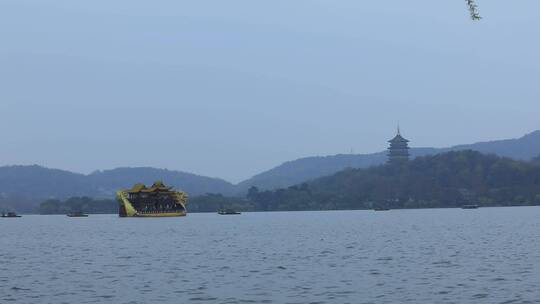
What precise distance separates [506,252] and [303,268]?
22.0 m

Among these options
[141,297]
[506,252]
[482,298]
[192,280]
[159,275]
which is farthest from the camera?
[506,252]

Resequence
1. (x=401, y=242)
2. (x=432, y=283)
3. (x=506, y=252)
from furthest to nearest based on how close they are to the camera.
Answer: (x=401, y=242), (x=506, y=252), (x=432, y=283)

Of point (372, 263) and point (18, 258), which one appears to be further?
point (18, 258)

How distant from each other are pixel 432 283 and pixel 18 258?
40.1 metres

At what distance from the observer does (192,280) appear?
4653 cm

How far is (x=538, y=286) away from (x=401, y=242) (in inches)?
1671

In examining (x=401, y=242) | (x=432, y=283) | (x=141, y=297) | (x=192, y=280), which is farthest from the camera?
(x=401, y=242)

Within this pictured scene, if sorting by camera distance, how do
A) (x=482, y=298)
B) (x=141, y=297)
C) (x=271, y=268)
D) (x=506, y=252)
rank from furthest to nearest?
(x=506, y=252), (x=271, y=268), (x=141, y=297), (x=482, y=298)

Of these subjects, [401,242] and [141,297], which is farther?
[401,242]

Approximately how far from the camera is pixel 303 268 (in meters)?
52.8

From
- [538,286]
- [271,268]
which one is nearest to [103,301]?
[271,268]

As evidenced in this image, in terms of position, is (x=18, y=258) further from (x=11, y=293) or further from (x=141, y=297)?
(x=141, y=297)

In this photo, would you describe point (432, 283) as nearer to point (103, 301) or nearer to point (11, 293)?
point (103, 301)

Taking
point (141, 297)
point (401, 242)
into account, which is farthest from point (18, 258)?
point (401, 242)
